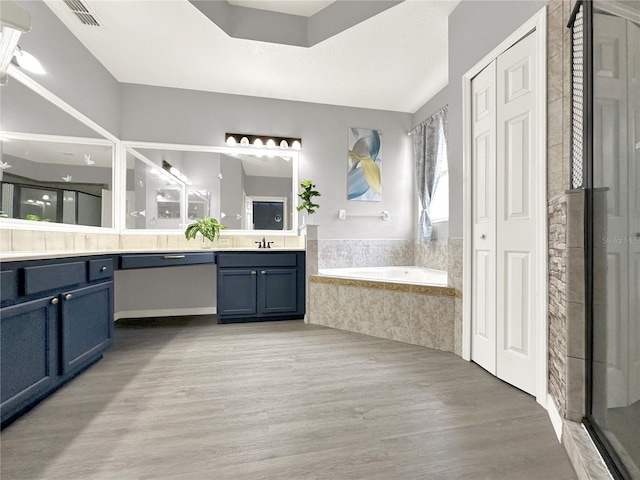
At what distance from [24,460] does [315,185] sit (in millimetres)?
3325

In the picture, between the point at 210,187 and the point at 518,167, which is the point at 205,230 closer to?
the point at 210,187

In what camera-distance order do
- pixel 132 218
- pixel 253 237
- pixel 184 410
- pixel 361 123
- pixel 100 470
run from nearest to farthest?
pixel 100 470 → pixel 184 410 → pixel 132 218 → pixel 253 237 → pixel 361 123

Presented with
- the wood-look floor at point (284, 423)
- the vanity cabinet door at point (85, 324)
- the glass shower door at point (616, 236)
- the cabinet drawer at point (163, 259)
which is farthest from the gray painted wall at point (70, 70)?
the glass shower door at point (616, 236)

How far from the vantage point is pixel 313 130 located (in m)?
3.98

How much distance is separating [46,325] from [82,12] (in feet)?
7.76

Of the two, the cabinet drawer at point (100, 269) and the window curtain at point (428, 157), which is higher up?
the window curtain at point (428, 157)

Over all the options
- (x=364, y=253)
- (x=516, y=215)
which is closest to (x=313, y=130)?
(x=364, y=253)

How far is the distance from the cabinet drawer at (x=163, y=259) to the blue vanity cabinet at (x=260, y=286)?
0.16 m

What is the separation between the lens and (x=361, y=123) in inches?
162

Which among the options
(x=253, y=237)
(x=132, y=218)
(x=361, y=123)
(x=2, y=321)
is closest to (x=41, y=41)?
(x=132, y=218)

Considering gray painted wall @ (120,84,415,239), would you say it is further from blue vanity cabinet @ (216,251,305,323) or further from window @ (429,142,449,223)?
blue vanity cabinet @ (216,251,305,323)

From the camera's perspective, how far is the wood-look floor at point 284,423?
1.19 m

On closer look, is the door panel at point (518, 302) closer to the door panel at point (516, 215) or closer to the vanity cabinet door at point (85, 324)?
the door panel at point (516, 215)

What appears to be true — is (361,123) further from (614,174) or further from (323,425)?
(323,425)
